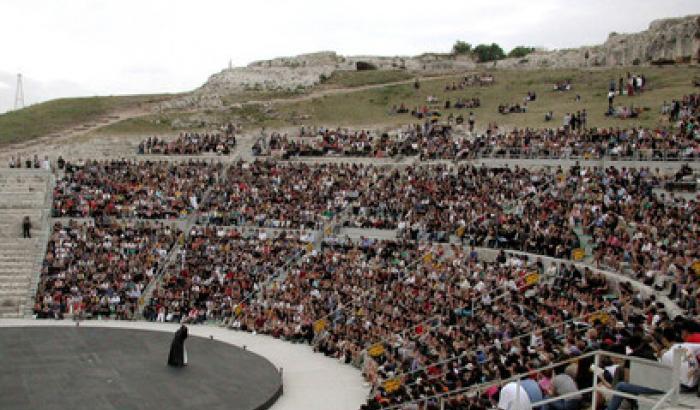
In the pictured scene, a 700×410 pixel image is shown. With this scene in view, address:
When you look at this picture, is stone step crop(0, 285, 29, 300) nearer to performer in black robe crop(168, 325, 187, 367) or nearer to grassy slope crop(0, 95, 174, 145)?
performer in black robe crop(168, 325, 187, 367)

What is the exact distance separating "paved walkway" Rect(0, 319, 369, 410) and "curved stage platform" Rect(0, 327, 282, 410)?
81cm

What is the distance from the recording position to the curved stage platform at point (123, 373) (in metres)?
19.3

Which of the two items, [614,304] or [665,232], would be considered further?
[665,232]

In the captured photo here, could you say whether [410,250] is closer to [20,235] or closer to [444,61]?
[20,235]

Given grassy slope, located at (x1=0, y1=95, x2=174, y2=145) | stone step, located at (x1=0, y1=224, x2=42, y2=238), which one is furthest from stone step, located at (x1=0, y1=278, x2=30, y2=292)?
grassy slope, located at (x1=0, y1=95, x2=174, y2=145)

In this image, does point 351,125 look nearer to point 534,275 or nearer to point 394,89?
point 394,89

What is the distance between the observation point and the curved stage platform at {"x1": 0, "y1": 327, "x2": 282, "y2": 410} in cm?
1934

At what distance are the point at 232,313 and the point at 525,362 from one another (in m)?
19.8

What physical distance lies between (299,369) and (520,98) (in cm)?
3754

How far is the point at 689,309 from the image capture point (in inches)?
686

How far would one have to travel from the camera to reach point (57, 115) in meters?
62.0

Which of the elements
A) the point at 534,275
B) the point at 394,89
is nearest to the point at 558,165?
the point at 534,275

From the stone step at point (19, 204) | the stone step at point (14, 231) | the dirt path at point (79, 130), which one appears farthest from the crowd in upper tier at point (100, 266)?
the dirt path at point (79, 130)

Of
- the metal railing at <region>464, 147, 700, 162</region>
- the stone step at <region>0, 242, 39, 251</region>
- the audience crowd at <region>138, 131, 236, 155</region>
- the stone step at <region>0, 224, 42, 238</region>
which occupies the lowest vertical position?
the stone step at <region>0, 242, 39, 251</region>
